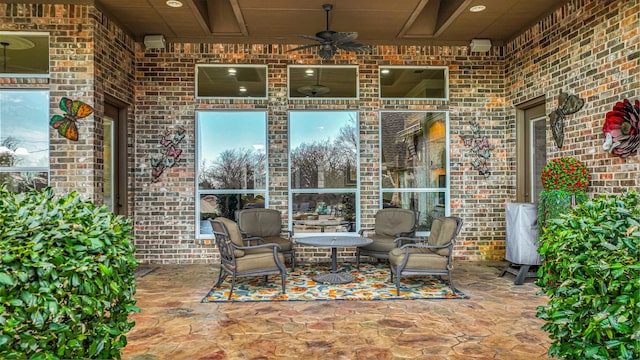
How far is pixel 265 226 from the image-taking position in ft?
21.1

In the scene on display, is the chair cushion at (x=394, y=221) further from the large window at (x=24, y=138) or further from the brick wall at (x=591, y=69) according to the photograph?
the large window at (x=24, y=138)

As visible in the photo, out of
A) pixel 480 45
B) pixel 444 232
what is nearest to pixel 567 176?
pixel 444 232

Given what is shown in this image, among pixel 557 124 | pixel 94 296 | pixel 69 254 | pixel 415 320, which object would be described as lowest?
pixel 415 320

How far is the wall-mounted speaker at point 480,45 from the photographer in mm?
6766

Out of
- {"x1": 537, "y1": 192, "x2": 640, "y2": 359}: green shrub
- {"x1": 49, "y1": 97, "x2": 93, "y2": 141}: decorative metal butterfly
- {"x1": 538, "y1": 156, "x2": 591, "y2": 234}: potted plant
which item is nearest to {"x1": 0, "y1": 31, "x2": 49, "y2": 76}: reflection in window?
{"x1": 49, "y1": 97, "x2": 93, "y2": 141}: decorative metal butterfly

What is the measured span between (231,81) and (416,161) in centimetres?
344

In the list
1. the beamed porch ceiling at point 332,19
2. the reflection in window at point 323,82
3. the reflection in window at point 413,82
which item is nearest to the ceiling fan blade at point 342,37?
the beamed porch ceiling at point 332,19

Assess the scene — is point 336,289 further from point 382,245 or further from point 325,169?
point 325,169

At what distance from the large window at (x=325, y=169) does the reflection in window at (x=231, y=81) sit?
0.79m

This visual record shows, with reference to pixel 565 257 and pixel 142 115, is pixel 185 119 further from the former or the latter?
pixel 565 257

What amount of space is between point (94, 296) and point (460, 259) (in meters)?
6.28

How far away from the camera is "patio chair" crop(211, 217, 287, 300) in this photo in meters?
4.89

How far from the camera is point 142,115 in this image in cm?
670

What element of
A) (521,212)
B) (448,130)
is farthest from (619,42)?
(448,130)
